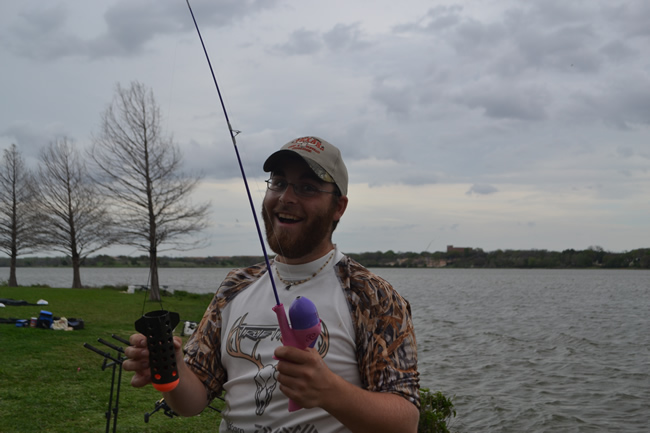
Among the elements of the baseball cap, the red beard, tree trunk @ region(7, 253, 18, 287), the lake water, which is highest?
the baseball cap

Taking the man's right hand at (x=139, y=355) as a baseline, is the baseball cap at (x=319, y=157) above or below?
above

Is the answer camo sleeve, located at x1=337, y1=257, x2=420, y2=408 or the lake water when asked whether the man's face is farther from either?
the lake water

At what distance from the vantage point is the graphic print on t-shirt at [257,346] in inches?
90.7

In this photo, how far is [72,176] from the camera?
3045 centimetres

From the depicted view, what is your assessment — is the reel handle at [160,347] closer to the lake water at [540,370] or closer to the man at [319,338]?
the man at [319,338]

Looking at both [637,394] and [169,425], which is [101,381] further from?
[637,394]

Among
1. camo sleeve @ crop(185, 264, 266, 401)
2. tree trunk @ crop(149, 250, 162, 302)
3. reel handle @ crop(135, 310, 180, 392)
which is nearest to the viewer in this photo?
reel handle @ crop(135, 310, 180, 392)

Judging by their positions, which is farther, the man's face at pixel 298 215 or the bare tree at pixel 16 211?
the bare tree at pixel 16 211

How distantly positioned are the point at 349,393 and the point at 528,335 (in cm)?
2456

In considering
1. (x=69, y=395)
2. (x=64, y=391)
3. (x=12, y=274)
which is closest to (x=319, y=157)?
(x=69, y=395)

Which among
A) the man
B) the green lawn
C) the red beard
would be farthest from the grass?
the red beard

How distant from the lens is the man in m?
2.15

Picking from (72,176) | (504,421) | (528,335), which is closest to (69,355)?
(504,421)

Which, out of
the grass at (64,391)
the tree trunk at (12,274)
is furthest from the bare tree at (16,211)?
the grass at (64,391)
